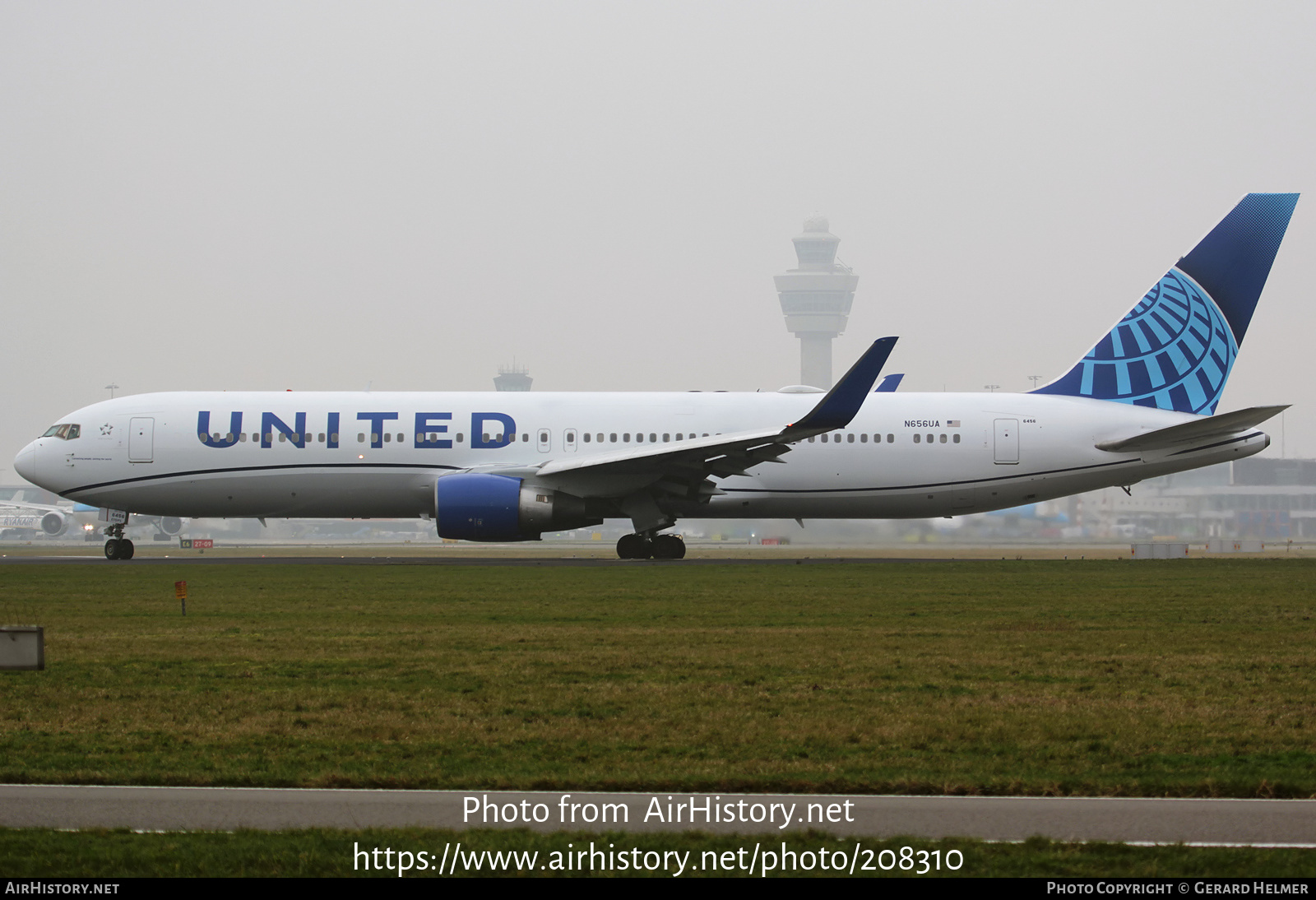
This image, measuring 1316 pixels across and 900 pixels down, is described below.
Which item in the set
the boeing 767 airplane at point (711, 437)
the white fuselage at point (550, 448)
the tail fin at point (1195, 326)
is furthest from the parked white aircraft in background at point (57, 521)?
the tail fin at point (1195, 326)

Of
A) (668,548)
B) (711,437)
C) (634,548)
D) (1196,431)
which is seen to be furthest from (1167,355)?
(634,548)

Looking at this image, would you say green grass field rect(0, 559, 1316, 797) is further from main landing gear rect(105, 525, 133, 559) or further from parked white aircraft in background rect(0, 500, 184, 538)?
parked white aircraft in background rect(0, 500, 184, 538)

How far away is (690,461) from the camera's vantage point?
29250 mm

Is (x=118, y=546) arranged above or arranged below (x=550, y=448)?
below

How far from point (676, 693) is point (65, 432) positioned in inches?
1007

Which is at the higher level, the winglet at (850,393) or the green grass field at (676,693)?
the winglet at (850,393)

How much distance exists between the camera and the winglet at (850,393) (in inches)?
1049

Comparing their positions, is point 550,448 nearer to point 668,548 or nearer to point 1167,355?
point 668,548

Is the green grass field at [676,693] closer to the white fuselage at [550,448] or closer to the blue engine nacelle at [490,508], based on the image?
the blue engine nacelle at [490,508]

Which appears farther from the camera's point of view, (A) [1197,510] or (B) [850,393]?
(A) [1197,510]

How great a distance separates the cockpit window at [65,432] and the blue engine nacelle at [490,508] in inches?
379

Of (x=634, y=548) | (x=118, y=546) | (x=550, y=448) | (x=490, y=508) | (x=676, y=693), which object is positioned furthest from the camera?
(x=118, y=546)

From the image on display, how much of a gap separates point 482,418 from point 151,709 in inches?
822

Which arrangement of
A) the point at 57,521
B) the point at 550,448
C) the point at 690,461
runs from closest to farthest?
the point at 690,461, the point at 550,448, the point at 57,521
